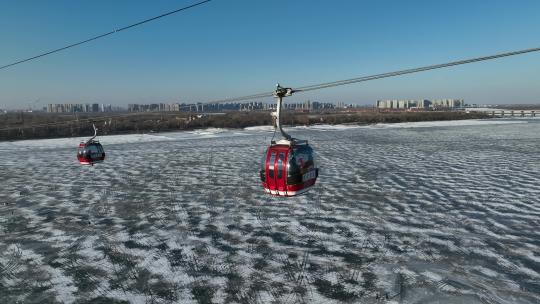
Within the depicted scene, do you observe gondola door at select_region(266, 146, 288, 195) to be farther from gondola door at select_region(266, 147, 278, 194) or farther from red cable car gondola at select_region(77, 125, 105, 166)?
red cable car gondola at select_region(77, 125, 105, 166)

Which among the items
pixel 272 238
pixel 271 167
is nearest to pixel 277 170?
pixel 271 167

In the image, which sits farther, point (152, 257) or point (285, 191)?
point (285, 191)

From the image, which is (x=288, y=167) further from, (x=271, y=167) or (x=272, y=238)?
(x=272, y=238)

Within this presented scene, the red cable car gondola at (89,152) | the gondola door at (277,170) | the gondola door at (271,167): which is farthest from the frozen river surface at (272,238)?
the gondola door at (271,167)

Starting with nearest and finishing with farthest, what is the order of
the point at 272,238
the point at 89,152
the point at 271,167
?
the point at 271,167, the point at 272,238, the point at 89,152

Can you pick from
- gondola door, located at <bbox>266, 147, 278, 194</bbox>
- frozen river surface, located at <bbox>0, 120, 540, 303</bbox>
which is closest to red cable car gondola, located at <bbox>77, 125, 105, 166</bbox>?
frozen river surface, located at <bbox>0, 120, 540, 303</bbox>

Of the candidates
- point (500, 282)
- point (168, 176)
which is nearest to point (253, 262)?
point (500, 282)

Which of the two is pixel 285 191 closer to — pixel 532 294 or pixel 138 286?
pixel 138 286
